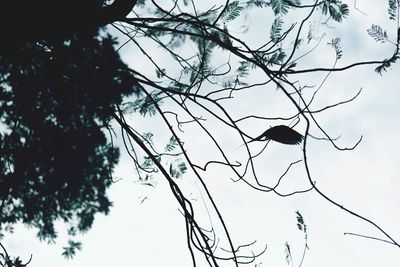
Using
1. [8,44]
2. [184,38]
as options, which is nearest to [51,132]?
[184,38]

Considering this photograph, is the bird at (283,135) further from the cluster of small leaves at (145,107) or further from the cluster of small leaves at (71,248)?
the cluster of small leaves at (71,248)

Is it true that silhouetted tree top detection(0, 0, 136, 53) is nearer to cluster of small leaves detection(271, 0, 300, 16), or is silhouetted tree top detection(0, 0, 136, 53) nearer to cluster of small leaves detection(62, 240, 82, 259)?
cluster of small leaves detection(271, 0, 300, 16)

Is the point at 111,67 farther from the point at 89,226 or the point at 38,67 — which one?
the point at 89,226

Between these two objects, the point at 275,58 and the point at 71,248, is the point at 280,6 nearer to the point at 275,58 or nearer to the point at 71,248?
the point at 275,58

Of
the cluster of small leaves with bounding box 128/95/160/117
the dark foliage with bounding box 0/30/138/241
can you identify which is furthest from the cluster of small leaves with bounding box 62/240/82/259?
the cluster of small leaves with bounding box 128/95/160/117

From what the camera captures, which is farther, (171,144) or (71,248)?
(71,248)

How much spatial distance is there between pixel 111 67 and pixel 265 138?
0.80m

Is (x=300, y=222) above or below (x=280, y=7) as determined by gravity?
below

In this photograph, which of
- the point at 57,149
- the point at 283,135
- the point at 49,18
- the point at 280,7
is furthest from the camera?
the point at 57,149

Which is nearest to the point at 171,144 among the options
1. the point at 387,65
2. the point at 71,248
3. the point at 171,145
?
the point at 171,145

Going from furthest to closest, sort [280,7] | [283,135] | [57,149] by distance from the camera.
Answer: [57,149], [280,7], [283,135]

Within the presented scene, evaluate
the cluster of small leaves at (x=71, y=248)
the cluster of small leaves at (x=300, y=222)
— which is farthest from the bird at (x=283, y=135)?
the cluster of small leaves at (x=71, y=248)

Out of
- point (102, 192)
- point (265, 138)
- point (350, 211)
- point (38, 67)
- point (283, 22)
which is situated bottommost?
point (350, 211)

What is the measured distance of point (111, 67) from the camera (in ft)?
5.19
